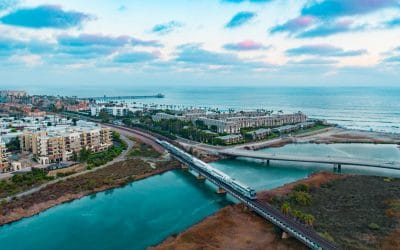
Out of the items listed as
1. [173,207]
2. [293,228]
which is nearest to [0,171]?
[173,207]

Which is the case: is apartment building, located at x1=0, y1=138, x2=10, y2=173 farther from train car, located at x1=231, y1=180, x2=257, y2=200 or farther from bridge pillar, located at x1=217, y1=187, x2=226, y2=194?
train car, located at x1=231, y1=180, x2=257, y2=200

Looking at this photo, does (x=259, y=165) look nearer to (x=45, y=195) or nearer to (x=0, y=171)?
(x=45, y=195)

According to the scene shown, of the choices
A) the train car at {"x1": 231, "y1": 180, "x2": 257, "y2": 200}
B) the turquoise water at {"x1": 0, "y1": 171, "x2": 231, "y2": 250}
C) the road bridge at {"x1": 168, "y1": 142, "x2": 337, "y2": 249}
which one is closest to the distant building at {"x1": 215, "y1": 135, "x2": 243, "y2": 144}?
the turquoise water at {"x1": 0, "y1": 171, "x2": 231, "y2": 250}

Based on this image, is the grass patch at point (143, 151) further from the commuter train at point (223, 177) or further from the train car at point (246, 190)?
the train car at point (246, 190)

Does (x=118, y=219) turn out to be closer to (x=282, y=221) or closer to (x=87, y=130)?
(x=282, y=221)

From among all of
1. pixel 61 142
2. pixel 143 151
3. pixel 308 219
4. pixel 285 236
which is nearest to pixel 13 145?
pixel 61 142
